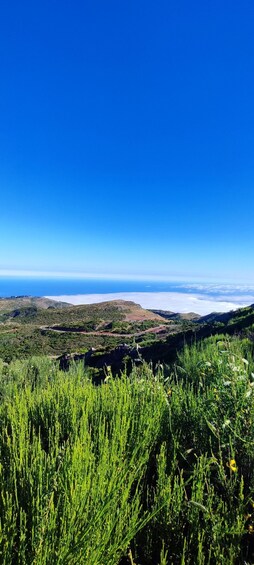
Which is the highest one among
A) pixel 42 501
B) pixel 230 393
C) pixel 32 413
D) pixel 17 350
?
pixel 230 393

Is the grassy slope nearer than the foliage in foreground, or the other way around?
the foliage in foreground

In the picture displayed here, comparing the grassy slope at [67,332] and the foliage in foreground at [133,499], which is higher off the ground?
the foliage in foreground at [133,499]

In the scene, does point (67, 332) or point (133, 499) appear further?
point (67, 332)

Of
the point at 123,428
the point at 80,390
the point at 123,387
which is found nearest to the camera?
the point at 123,428

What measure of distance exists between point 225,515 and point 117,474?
0.67 meters

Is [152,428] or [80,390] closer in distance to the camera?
[152,428]

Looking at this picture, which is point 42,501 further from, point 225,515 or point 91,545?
point 225,515

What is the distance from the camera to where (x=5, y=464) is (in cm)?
226

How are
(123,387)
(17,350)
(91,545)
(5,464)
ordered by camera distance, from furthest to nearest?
(17,350)
(123,387)
(5,464)
(91,545)

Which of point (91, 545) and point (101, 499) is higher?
point (101, 499)

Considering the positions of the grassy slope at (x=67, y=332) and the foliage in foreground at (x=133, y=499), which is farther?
the grassy slope at (x=67, y=332)

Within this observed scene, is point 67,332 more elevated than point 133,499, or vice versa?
point 133,499

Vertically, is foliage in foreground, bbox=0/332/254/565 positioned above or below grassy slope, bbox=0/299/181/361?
above

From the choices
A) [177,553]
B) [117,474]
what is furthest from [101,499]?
[177,553]
